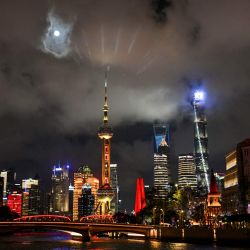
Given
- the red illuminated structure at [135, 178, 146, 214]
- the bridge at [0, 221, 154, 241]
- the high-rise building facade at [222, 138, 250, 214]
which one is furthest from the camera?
the red illuminated structure at [135, 178, 146, 214]

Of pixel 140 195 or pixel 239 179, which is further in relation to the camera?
pixel 140 195

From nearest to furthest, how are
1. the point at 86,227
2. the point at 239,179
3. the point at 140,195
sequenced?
the point at 86,227 < the point at 239,179 < the point at 140,195

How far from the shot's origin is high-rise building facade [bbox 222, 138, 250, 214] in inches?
5650

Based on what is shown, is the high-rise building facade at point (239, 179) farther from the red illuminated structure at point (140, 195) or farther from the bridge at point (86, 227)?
the red illuminated structure at point (140, 195)

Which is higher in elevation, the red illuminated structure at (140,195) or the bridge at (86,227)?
the red illuminated structure at (140,195)

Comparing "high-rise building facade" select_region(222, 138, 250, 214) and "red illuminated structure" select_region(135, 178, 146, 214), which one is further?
"red illuminated structure" select_region(135, 178, 146, 214)

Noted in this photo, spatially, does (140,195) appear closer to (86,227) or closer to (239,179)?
(239,179)

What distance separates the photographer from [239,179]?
147375 millimetres

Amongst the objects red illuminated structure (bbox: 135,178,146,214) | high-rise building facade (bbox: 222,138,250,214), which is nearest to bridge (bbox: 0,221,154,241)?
high-rise building facade (bbox: 222,138,250,214)

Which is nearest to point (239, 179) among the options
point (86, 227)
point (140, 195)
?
point (86, 227)

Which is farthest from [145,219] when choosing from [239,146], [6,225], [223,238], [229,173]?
[223,238]

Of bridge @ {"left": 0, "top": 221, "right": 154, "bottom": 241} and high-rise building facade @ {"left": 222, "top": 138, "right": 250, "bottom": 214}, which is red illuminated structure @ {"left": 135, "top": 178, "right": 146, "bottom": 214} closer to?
high-rise building facade @ {"left": 222, "top": 138, "right": 250, "bottom": 214}

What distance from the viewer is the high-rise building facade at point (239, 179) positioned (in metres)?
144

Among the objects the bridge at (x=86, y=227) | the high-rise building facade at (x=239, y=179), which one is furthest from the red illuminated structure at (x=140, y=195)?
the bridge at (x=86, y=227)
